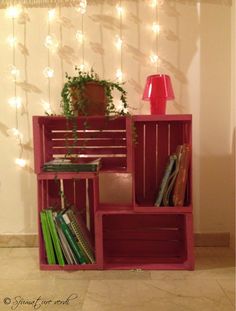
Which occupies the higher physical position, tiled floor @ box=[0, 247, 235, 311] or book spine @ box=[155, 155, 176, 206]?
book spine @ box=[155, 155, 176, 206]

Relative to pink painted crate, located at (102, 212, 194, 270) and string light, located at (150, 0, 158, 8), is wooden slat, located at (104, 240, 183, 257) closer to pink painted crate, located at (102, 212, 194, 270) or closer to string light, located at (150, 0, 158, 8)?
pink painted crate, located at (102, 212, 194, 270)

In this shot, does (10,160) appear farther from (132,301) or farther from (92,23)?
(132,301)

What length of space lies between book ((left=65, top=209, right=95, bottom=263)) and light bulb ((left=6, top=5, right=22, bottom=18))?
4.54ft

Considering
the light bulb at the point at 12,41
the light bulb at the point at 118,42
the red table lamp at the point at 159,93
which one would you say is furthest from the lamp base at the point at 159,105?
the light bulb at the point at 12,41

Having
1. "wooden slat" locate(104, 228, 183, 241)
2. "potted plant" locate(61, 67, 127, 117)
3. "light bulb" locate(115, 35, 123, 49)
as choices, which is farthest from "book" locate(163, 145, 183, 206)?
"light bulb" locate(115, 35, 123, 49)

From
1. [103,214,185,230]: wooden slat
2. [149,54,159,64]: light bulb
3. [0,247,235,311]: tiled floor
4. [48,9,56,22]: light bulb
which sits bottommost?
[0,247,235,311]: tiled floor

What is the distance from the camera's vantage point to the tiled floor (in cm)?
137

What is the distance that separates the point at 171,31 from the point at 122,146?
2.80 feet

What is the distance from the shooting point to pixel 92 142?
6.51 ft

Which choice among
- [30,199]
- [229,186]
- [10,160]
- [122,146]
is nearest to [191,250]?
[229,186]

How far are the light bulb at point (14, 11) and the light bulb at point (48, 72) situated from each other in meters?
0.41

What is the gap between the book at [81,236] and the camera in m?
1.75

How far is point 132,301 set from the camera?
1403 mm

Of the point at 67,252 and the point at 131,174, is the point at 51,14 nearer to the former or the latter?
the point at 131,174
